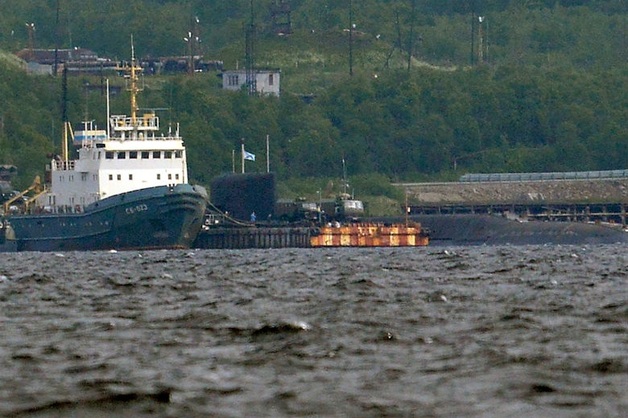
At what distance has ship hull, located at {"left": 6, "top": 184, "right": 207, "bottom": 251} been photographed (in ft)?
388

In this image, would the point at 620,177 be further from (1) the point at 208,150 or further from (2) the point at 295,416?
(2) the point at 295,416

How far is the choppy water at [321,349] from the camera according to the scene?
26.8 metres

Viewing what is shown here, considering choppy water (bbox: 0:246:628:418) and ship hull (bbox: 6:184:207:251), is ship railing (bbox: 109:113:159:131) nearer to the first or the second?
ship hull (bbox: 6:184:207:251)

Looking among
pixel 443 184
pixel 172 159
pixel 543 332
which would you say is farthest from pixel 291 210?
pixel 543 332

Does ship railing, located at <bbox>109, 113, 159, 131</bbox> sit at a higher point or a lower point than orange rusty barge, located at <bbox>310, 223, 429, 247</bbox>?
higher

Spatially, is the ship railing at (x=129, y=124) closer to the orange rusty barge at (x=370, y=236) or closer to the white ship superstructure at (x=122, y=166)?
the white ship superstructure at (x=122, y=166)

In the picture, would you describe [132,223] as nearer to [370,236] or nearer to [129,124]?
[129,124]

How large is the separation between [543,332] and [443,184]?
149m

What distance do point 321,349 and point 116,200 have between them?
3396 inches

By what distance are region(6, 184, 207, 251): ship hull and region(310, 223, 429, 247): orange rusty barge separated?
14.1m

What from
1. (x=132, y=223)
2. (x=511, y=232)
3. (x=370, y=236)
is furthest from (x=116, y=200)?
(x=511, y=232)

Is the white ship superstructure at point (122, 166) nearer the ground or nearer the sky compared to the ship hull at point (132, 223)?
nearer the sky

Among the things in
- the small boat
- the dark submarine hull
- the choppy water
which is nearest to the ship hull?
the small boat

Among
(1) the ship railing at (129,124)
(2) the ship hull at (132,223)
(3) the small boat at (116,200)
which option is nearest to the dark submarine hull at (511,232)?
(3) the small boat at (116,200)
